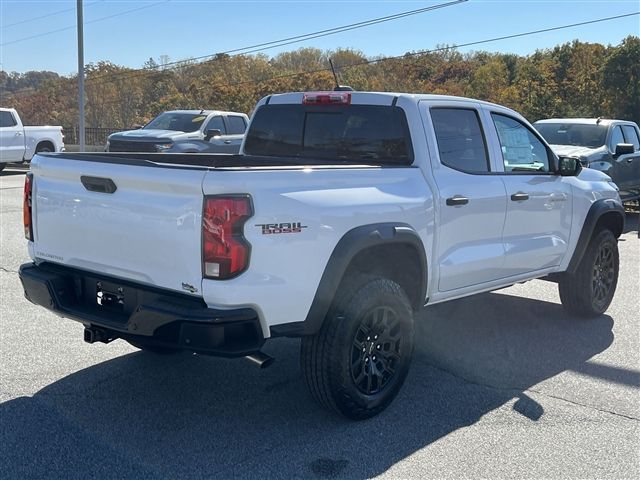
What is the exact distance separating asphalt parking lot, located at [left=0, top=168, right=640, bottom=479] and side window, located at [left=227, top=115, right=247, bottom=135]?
1212 cm

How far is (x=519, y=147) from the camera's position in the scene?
5867 millimetres

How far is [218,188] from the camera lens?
3.48 meters

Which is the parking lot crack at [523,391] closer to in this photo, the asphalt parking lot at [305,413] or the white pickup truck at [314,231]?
A: the asphalt parking lot at [305,413]

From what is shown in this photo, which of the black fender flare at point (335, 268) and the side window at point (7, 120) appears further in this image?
the side window at point (7, 120)

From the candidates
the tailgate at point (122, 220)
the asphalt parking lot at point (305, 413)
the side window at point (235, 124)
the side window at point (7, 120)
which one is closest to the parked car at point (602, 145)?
the asphalt parking lot at point (305, 413)

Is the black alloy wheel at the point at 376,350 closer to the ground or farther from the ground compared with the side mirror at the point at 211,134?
closer to the ground

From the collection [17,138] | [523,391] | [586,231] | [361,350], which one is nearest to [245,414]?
[361,350]

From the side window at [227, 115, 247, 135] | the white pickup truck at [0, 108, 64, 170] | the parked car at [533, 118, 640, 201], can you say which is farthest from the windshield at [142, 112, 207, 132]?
the parked car at [533, 118, 640, 201]

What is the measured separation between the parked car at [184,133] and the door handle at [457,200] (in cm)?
1145

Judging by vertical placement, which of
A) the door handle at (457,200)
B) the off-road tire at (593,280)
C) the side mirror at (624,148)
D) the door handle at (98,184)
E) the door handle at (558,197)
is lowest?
the off-road tire at (593,280)

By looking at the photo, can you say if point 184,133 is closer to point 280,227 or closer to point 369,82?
point 280,227

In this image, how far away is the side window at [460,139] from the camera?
5062mm

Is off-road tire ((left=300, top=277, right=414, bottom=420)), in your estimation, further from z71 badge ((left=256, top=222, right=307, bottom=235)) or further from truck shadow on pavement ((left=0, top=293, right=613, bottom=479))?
z71 badge ((left=256, top=222, right=307, bottom=235))

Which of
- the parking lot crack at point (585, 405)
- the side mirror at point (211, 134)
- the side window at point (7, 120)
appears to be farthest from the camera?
the side window at point (7, 120)
